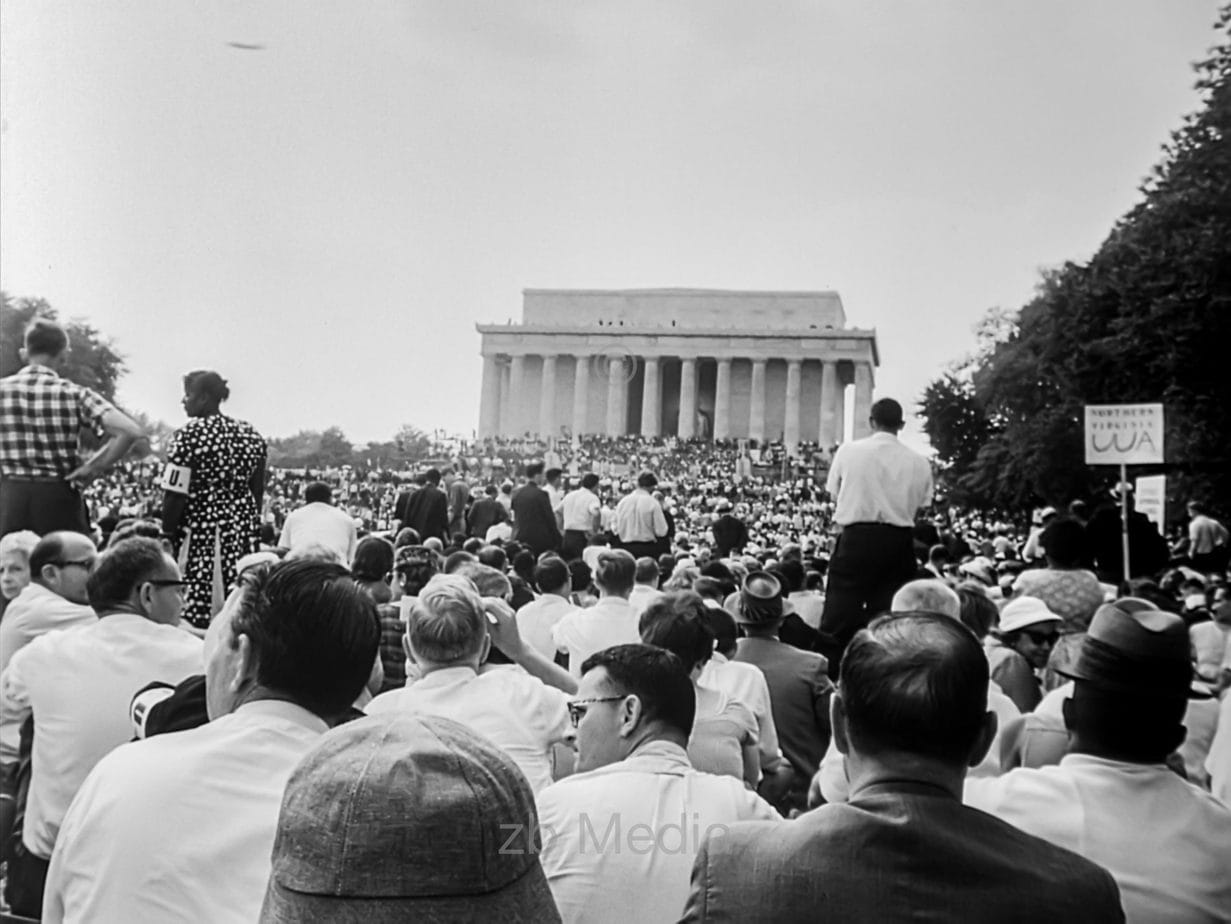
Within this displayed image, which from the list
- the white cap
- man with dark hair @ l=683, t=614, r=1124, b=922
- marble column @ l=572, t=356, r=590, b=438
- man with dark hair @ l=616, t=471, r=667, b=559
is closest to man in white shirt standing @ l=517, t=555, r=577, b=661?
the white cap

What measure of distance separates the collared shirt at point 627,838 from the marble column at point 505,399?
7253cm

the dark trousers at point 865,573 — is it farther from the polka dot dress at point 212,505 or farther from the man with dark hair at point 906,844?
the man with dark hair at point 906,844

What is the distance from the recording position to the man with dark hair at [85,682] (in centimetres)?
436

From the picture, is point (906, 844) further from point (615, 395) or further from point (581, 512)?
point (615, 395)

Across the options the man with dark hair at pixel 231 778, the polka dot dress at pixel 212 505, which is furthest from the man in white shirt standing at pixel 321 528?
the man with dark hair at pixel 231 778

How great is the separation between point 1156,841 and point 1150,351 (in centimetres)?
2137

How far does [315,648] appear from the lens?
2818 millimetres

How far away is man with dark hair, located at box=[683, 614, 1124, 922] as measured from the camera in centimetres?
224

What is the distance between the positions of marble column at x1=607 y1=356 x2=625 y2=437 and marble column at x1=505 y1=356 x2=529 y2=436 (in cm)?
539

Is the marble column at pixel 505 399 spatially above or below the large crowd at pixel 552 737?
above

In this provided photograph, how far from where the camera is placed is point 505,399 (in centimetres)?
7675

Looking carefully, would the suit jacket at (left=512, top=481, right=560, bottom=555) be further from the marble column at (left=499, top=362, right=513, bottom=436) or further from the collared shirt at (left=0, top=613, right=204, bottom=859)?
the marble column at (left=499, top=362, right=513, bottom=436)

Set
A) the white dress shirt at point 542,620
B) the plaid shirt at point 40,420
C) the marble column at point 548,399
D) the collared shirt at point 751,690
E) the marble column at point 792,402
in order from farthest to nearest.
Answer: the marble column at point 548,399, the marble column at point 792,402, the white dress shirt at point 542,620, the plaid shirt at point 40,420, the collared shirt at point 751,690

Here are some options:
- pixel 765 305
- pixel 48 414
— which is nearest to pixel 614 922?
pixel 48 414
